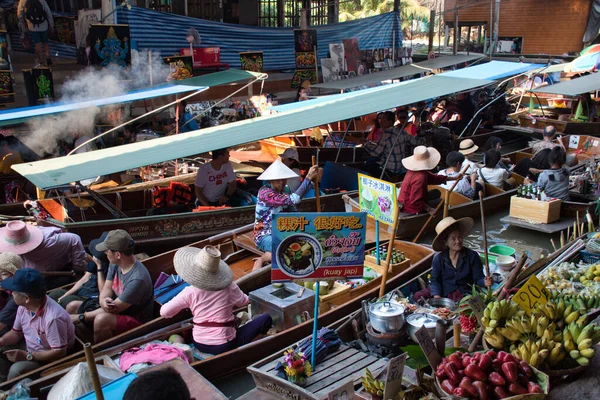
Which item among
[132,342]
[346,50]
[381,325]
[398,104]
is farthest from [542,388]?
[346,50]

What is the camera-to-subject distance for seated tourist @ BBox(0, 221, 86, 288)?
5.60 meters

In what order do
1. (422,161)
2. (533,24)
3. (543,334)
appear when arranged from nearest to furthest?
(543,334)
(422,161)
(533,24)

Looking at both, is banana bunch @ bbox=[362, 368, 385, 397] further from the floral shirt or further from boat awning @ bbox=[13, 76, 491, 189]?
boat awning @ bbox=[13, 76, 491, 189]

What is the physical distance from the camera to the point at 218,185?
324 inches

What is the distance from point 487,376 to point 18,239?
4.52m

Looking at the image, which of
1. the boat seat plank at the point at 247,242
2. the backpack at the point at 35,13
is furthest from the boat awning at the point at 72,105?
the backpack at the point at 35,13

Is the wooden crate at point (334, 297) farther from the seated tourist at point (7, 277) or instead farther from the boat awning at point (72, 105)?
the boat awning at point (72, 105)

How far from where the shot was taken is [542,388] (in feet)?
10.5

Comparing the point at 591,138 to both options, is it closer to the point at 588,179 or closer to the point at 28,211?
the point at 588,179

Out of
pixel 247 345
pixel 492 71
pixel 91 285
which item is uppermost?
pixel 492 71

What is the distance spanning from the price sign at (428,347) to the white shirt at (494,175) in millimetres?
6372

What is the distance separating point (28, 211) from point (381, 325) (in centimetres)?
518

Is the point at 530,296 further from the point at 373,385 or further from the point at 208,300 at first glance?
the point at 208,300

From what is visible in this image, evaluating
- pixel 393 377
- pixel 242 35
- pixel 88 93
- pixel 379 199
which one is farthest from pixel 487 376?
pixel 242 35
